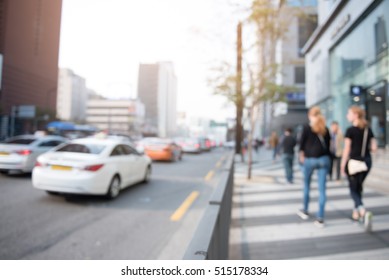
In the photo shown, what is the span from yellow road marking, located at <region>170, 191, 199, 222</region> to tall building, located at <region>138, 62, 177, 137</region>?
4.81 ft

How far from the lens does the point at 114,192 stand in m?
4.90

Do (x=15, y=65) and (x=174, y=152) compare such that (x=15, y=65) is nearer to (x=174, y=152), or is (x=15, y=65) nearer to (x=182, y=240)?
(x=182, y=240)

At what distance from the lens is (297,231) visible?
10.1ft

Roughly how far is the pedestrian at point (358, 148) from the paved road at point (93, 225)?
2.35 metres

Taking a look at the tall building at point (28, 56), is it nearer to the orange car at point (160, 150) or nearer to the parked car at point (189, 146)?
the orange car at point (160, 150)

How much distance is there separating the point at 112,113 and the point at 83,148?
2463 millimetres

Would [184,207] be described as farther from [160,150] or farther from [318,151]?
[160,150]

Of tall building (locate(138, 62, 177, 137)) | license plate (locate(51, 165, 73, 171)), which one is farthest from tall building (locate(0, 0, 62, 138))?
license plate (locate(51, 165, 73, 171))

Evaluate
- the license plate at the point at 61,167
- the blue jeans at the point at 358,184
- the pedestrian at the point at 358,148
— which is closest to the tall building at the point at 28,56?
the license plate at the point at 61,167

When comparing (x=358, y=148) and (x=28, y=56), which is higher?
(x=28, y=56)

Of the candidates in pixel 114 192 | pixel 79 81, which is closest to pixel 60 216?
pixel 114 192

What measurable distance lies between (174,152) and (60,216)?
9782mm

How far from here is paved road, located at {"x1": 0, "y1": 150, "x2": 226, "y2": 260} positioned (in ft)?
6.80

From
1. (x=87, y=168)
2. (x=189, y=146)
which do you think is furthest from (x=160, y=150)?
(x=87, y=168)
